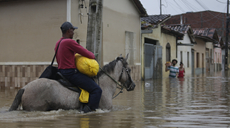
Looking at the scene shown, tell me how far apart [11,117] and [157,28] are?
18.7 metres

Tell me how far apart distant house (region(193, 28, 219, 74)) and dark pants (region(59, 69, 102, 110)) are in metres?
30.5

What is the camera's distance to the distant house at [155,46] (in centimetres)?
1998

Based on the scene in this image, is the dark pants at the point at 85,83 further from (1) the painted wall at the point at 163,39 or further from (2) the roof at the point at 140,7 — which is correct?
(1) the painted wall at the point at 163,39

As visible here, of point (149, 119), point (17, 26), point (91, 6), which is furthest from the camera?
point (17, 26)

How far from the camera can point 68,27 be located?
5.30 meters

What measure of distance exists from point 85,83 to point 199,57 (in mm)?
33943

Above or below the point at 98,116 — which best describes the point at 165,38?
above

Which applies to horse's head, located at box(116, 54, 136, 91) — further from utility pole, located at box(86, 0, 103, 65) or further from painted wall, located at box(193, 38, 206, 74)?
painted wall, located at box(193, 38, 206, 74)

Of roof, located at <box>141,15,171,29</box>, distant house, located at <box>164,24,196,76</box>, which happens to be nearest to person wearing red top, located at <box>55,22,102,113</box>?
roof, located at <box>141,15,171,29</box>

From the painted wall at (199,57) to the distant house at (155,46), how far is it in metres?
9.73


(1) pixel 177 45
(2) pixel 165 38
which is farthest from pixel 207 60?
(2) pixel 165 38

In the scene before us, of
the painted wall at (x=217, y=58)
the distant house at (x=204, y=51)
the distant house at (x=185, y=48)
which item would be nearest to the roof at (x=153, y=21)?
the distant house at (x=185, y=48)

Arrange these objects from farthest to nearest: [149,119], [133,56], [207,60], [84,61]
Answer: [207,60], [133,56], [84,61], [149,119]

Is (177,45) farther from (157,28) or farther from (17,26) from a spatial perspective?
(17,26)
